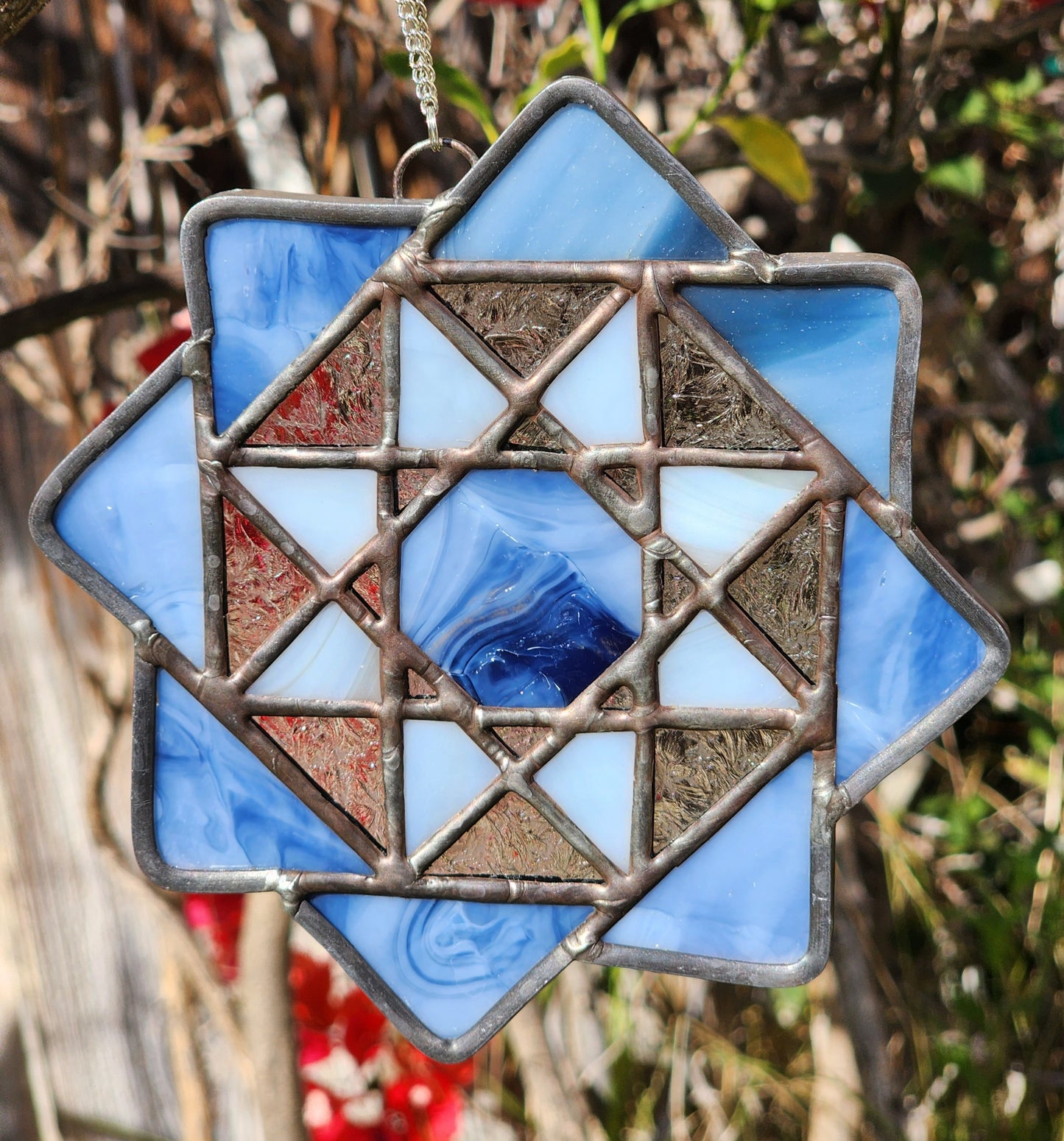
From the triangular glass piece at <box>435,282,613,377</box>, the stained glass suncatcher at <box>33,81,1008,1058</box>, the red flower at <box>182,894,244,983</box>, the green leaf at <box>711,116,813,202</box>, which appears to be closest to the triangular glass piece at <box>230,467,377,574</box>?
the stained glass suncatcher at <box>33,81,1008,1058</box>

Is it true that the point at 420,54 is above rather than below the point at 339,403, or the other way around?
above

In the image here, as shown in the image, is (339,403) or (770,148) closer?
(339,403)

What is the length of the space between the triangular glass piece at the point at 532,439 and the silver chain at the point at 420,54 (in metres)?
0.16

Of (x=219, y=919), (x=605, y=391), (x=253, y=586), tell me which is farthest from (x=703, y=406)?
(x=219, y=919)

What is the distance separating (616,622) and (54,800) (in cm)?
100

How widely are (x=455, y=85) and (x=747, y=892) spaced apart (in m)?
0.56

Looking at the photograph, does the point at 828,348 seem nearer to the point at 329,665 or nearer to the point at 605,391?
the point at 605,391

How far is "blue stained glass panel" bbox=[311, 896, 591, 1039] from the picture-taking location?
0.58 m

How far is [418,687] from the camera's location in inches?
22.0

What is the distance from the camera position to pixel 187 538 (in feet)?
1.85

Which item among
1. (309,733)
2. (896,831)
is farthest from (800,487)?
(896,831)

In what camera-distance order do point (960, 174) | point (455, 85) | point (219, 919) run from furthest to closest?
point (219, 919) < point (960, 174) < point (455, 85)

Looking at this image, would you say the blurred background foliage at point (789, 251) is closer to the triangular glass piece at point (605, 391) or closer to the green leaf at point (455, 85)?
the green leaf at point (455, 85)

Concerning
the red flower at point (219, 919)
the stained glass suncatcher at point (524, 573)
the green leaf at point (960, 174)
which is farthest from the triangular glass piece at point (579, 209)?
the red flower at point (219, 919)
